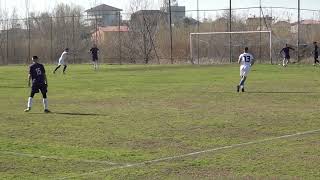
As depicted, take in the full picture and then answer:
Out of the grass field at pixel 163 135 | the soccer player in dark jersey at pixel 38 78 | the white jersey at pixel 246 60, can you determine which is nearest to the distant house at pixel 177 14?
the white jersey at pixel 246 60

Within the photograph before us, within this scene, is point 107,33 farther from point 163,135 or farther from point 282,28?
point 163,135

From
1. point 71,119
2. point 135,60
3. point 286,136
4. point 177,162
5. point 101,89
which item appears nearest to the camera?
point 177,162

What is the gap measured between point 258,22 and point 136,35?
12.9 metres

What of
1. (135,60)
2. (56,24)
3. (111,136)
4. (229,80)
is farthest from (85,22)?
(111,136)

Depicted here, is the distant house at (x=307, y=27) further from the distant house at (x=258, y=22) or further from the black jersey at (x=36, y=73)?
the black jersey at (x=36, y=73)

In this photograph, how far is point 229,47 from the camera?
5694cm

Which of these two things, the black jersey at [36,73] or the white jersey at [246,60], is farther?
the white jersey at [246,60]

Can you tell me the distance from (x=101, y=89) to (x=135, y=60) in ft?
115

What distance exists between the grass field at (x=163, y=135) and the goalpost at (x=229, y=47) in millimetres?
30630

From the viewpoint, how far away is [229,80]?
3244 cm

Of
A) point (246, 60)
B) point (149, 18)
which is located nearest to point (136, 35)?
point (149, 18)

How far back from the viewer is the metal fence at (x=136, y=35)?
59.2 m

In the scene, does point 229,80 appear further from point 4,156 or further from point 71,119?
point 4,156

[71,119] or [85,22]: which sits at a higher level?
[85,22]
